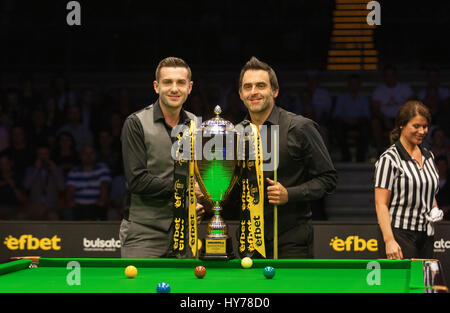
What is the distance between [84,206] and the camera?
283 inches

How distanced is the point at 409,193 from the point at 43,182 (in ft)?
15.3

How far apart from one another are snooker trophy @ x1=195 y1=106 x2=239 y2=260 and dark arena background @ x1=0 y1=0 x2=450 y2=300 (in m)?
3.91

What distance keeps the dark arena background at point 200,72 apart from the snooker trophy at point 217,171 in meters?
3.91

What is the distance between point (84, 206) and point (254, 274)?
178 inches

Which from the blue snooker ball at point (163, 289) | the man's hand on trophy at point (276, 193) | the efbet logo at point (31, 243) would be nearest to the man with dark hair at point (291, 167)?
the man's hand on trophy at point (276, 193)

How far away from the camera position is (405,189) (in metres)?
4.23

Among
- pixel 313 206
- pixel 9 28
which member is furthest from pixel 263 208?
pixel 9 28

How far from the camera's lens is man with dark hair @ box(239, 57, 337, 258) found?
145 inches

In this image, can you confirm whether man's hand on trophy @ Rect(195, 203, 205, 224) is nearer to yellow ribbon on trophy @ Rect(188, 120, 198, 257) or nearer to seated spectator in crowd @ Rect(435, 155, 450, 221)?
yellow ribbon on trophy @ Rect(188, 120, 198, 257)

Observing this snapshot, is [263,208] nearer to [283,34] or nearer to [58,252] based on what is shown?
[58,252]

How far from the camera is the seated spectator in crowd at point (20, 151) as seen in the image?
7797 mm

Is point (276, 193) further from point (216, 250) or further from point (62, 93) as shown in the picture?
point (62, 93)

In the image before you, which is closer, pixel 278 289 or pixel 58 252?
pixel 278 289

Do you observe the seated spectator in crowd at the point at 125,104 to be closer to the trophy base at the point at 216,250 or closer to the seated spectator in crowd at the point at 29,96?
the seated spectator in crowd at the point at 29,96
